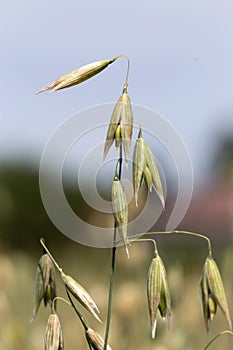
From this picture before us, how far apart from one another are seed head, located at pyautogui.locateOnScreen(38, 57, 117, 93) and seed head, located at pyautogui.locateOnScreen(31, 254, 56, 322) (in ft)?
0.70

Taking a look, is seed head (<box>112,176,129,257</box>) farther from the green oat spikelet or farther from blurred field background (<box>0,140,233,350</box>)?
blurred field background (<box>0,140,233,350</box>)

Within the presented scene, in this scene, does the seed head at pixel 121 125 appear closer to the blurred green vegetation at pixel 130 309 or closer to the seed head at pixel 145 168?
the seed head at pixel 145 168

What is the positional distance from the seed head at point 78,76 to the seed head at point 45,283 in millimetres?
214

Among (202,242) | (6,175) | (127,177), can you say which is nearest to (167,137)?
(127,177)

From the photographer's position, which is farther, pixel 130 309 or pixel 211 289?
pixel 130 309

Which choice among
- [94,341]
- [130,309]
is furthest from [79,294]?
[130,309]

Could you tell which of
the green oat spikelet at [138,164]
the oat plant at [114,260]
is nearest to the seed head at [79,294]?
the oat plant at [114,260]

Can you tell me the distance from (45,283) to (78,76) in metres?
0.26

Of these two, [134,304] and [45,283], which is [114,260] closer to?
[45,283]

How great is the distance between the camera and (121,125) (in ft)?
2.67

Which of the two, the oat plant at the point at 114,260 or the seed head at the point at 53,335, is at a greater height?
the oat plant at the point at 114,260

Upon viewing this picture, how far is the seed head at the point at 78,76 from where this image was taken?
82cm

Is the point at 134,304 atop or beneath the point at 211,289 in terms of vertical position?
beneath

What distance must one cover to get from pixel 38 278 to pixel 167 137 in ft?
0.76
